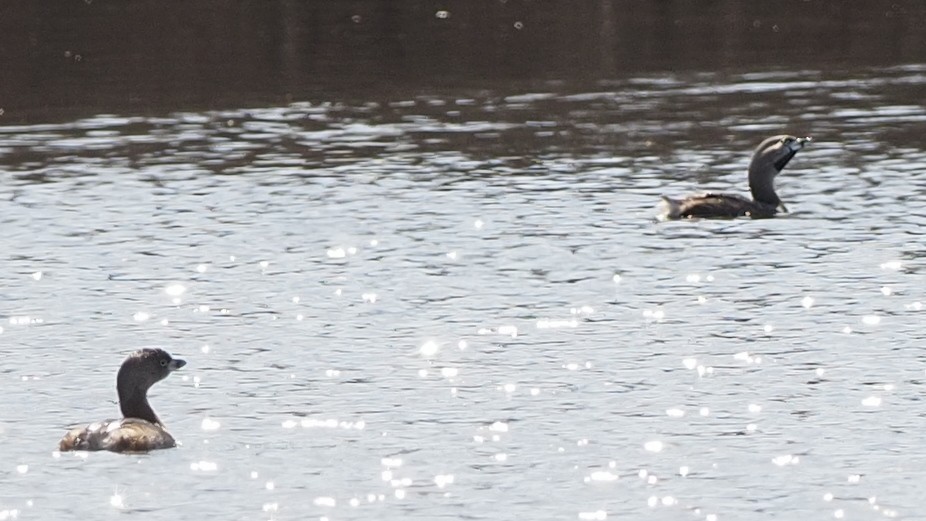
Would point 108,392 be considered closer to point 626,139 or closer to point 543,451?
point 543,451

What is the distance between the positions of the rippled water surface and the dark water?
2.5 inches

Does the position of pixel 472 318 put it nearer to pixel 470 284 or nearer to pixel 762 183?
pixel 470 284

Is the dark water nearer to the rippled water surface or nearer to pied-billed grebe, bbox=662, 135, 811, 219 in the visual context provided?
the rippled water surface

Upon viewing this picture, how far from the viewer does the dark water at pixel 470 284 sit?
17500 millimetres

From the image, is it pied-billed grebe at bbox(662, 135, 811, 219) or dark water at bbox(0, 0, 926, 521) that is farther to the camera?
pied-billed grebe at bbox(662, 135, 811, 219)

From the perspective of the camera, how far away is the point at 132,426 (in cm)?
1838

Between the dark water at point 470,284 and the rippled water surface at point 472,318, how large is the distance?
0.06 meters

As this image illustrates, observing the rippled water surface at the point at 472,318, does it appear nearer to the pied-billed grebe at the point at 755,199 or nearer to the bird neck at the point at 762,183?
the pied-billed grebe at the point at 755,199

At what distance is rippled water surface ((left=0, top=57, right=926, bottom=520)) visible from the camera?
681 inches

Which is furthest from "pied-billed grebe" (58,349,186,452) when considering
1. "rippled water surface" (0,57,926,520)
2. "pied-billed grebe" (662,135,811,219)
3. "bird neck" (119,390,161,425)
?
"pied-billed grebe" (662,135,811,219)

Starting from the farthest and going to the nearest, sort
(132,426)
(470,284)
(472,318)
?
(470,284), (472,318), (132,426)

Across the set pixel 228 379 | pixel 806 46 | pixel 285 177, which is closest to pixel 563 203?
pixel 285 177

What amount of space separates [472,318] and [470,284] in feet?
6.93

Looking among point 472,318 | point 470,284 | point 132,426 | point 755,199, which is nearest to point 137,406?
point 132,426
